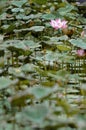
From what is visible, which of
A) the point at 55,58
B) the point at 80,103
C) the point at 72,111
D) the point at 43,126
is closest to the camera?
the point at 43,126

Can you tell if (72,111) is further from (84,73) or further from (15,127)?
(84,73)

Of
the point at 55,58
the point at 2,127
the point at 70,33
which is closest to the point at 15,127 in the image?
the point at 2,127

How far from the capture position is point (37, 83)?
75.5 inches

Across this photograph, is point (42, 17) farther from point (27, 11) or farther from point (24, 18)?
point (27, 11)

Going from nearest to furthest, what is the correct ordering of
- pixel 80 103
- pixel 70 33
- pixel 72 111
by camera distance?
pixel 72 111
pixel 80 103
pixel 70 33

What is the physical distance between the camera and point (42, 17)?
363cm

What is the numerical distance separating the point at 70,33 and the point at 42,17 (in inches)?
22.1

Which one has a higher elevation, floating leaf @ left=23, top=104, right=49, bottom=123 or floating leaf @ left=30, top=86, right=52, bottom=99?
floating leaf @ left=30, top=86, right=52, bottom=99

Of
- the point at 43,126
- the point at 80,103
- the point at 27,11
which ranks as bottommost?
the point at 27,11

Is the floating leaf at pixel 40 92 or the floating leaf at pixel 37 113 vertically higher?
the floating leaf at pixel 40 92

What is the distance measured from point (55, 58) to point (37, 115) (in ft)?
3.46

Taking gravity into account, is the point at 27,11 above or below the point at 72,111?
below

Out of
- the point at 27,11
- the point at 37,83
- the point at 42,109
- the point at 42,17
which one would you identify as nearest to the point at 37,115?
the point at 42,109

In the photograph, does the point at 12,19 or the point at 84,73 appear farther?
the point at 12,19
